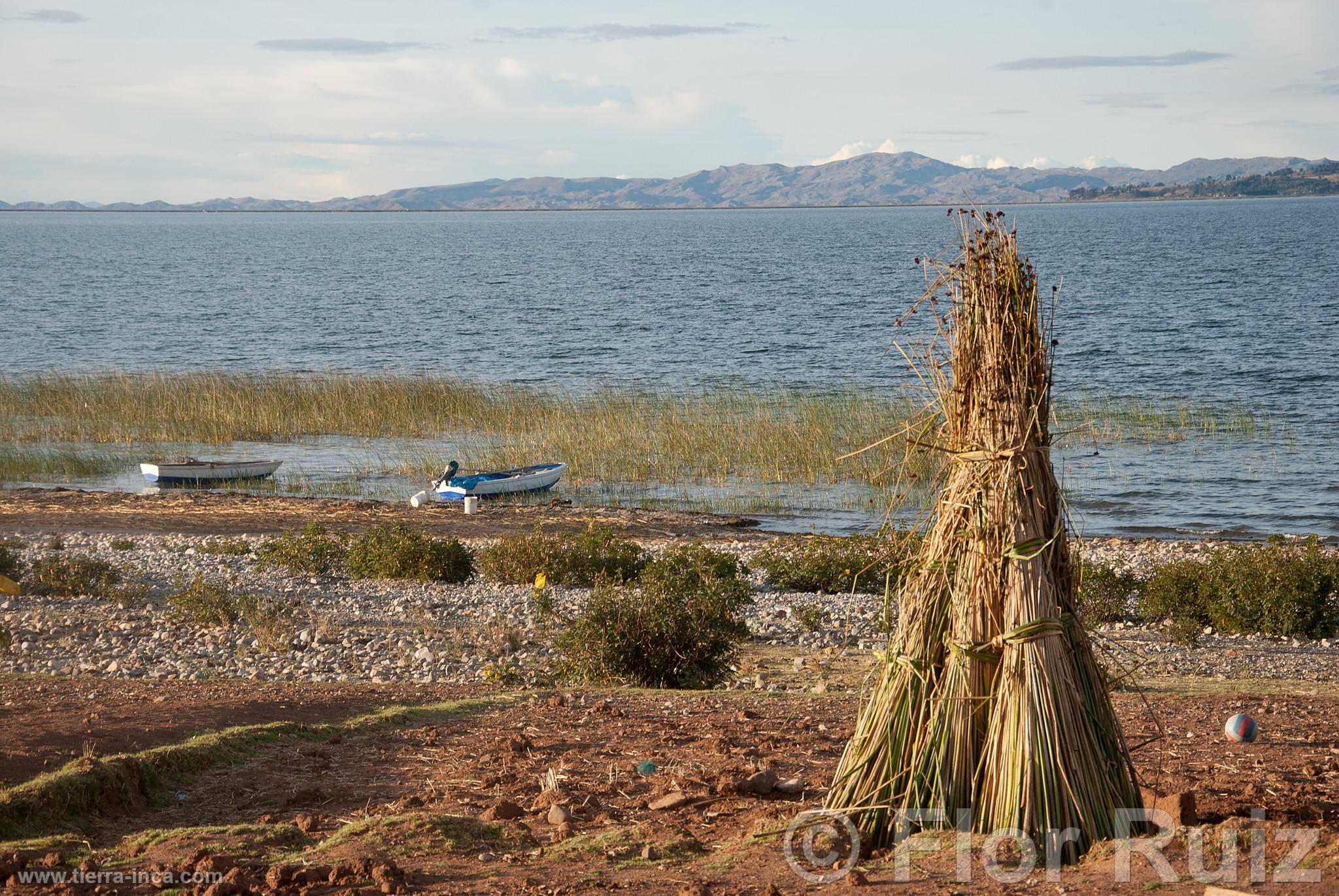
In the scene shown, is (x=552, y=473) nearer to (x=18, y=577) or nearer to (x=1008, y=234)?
(x=18, y=577)

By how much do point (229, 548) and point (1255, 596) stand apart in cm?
1358

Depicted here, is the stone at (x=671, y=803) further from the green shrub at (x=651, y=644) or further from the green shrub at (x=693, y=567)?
the green shrub at (x=693, y=567)

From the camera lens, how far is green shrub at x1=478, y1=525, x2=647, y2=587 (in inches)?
539

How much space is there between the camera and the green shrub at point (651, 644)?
8625 millimetres

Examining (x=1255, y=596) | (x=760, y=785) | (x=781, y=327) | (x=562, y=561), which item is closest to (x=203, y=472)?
(x=562, y=561)

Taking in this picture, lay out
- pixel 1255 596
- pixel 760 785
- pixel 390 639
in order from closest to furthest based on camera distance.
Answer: pixel 760 785 < pixel 390 639 < pixel 1255 596

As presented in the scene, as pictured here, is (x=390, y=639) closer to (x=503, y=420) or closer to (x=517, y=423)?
(x=517, y=423)

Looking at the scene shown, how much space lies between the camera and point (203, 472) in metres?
22.6

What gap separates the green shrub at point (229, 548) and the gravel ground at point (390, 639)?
1.43 meters

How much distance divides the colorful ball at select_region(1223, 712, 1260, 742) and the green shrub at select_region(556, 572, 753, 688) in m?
3.97

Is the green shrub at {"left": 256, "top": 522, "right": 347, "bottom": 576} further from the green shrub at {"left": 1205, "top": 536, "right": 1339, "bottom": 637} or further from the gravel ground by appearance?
the green shrub at {"left": 1205, "top": 536, "right": 1339, "bottom": 637}

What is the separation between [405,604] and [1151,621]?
27.8 ft

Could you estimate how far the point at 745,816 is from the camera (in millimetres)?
4621

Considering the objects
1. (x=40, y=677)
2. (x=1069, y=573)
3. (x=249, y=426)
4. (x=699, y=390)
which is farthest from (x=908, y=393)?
(x=1069, y=573)
